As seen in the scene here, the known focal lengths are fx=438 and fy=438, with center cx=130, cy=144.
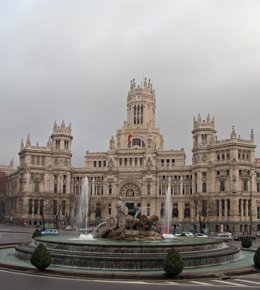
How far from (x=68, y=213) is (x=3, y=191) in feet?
83.7

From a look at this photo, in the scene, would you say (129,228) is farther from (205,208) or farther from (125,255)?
(205,208)

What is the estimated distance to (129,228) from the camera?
3988cm

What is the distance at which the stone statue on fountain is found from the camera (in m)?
38.6

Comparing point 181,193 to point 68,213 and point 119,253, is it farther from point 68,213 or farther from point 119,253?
point 119,253

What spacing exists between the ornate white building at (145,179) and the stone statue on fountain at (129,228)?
74332 millimetres

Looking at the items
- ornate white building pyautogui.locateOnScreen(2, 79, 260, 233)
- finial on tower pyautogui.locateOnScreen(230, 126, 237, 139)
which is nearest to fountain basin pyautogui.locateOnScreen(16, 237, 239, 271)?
ornate white building pyautogui.locateOnScreen(2, 79, 260, 233)

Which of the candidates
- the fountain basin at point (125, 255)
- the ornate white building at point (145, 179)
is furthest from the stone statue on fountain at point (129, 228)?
the ornate white building at point (145, 179)

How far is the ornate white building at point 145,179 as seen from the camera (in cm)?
11625

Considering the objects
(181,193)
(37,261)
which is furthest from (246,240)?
(181,193)

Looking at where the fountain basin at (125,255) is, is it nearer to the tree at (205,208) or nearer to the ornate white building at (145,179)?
the tree at (205,208)

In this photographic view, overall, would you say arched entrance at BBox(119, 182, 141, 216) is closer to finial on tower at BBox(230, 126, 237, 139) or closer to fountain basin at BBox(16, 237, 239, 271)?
finial on tower at BBox(230, 126, 237, 139)

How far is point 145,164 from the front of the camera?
428 feet

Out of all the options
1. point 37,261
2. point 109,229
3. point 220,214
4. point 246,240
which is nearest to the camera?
point 37,261

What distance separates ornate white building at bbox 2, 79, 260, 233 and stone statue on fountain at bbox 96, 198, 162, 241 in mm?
74332
